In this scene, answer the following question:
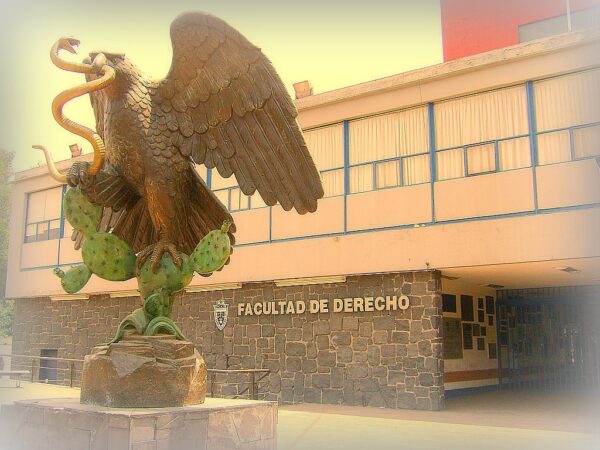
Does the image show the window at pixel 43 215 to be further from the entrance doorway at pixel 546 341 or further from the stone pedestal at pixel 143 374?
the stone pedestal at pixel 143 374

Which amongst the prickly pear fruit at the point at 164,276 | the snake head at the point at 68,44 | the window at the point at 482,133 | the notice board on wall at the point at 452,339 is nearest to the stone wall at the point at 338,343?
the notice board on wall at the point at 452,339

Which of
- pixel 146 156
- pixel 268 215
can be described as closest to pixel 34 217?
pixel 268 215

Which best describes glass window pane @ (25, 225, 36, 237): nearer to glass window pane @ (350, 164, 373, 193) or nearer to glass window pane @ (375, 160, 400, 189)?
glass window pane @ (350, 164, 373, 193)

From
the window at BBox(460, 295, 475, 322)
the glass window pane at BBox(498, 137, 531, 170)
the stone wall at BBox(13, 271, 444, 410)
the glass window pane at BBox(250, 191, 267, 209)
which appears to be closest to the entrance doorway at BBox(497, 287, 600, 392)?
the window at BBox(460, 295, 475, 322)

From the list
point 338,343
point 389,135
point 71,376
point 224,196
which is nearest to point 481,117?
point 389,135

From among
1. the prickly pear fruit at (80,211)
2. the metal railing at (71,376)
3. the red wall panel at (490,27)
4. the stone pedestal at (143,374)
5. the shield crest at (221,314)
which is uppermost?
the red wall panel at (490,27)

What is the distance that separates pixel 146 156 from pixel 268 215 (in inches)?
359

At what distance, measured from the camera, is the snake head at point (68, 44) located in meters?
5.18

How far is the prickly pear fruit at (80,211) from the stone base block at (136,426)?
1623mm

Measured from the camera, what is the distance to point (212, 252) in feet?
19.6

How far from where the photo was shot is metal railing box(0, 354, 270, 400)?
14877 mm

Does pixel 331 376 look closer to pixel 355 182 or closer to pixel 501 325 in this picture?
pixel 355 182

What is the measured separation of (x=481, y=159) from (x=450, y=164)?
62cm

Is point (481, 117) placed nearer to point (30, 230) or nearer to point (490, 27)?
point (490, 27)
